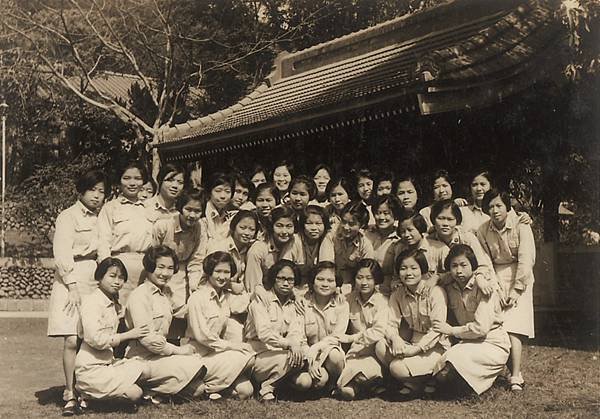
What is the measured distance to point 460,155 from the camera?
7.43 meters

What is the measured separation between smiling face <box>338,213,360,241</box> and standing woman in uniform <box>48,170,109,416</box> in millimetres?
1856

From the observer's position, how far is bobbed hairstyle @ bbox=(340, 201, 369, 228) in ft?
18.0

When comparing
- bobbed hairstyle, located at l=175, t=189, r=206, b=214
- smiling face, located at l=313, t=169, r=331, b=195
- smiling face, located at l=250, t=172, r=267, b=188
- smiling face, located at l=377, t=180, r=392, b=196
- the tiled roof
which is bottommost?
bobbed hairstyle, located at l=175, t=189, r=206, b=214

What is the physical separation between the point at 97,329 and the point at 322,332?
1.61 m

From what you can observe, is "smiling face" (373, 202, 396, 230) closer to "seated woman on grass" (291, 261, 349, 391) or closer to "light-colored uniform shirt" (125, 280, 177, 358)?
"seated woman on grass" (291, 261, 349, 391)

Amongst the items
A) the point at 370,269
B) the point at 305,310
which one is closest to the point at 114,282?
the point at 305,310

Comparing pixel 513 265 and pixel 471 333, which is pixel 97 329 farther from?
pixel 513 265

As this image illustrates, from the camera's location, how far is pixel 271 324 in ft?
16.3

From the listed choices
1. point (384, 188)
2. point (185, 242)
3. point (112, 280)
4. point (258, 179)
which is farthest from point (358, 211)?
point (112, 280)

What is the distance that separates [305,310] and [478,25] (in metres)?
5.46

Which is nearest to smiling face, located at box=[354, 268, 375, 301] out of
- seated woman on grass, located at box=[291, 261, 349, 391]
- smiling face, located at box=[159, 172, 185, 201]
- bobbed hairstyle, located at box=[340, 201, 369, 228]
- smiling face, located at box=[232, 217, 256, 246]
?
seated woman on grass, located at box=[291, 261, 349, 391]

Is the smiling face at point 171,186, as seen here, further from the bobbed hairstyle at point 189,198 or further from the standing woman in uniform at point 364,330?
the standing woman in uniform at point 364,330

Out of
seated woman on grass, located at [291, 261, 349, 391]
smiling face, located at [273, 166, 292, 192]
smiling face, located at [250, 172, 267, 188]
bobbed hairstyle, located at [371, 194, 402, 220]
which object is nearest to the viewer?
seated woman on grass, located at [291, 261, 349, 391]

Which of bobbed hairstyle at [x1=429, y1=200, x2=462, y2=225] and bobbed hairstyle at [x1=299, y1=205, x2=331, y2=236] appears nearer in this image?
bobbed hairstyle at [x1=429, y1=200, x2=462, y2=225]
